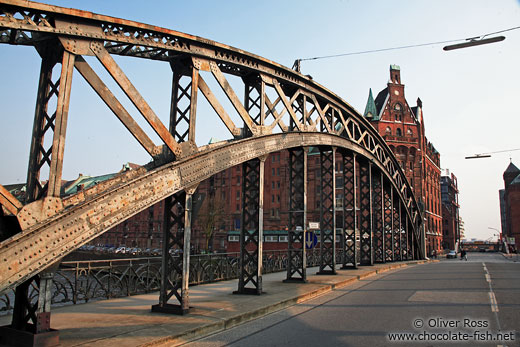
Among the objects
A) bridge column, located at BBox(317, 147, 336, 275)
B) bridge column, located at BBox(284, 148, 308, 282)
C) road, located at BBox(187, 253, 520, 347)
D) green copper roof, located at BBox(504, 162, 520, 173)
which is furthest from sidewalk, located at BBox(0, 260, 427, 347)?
green copper roof, located at BBox(504, 162, 520, 173)

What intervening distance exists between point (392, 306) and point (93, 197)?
8.12 metres

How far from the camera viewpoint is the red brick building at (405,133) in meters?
65.2

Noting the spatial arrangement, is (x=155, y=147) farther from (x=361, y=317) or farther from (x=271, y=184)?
(x=271, y=184)

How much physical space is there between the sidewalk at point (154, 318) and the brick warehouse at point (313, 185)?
153ft

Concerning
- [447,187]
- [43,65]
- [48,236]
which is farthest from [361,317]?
[447,187]

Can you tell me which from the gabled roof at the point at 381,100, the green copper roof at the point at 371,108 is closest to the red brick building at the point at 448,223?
Answer: the gabled roof at the point at 381,100

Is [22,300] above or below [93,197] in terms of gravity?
below

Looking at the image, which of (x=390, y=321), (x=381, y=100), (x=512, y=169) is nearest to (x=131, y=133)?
(x=390, y=321)

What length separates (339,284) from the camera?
609 inches

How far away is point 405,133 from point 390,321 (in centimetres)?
6292

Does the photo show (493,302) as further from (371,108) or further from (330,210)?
(371,108)

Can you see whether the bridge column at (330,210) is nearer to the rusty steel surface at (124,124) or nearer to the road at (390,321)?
the road at (390,321)

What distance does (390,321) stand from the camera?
8.80 m

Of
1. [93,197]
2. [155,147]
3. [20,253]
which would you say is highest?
Answer: [155,147]
